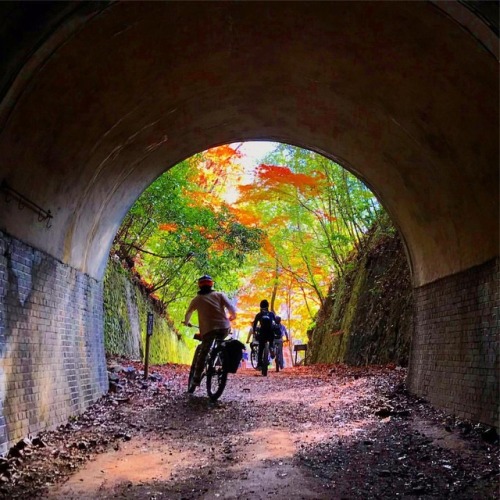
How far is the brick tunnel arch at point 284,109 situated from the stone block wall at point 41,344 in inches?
4.1

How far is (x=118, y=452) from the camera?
4703mm

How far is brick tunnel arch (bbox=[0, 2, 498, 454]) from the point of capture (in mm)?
4109

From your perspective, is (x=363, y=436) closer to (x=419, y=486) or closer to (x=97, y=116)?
(x=419, y=486)

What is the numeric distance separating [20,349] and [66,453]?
1010 millimetres

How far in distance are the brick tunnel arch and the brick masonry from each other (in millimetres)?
→ 28

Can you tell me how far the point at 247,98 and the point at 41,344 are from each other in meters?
3.68

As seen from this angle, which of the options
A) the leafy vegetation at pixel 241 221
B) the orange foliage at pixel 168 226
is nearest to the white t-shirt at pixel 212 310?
the leafy vegetation at pixel 241 221

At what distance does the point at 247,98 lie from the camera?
6547 mm

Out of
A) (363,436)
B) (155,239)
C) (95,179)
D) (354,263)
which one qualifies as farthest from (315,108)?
(354,263)

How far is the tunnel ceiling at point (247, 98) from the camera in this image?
410 cm

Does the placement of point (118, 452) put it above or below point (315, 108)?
below

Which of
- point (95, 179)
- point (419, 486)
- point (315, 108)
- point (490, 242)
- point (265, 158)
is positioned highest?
point (265, 158)

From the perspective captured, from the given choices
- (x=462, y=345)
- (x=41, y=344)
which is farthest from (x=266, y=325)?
(x=41, y=344)

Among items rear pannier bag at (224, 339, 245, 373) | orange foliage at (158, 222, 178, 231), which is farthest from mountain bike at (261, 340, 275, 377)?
rear pannier bag at (224, 339, 245, 373)
